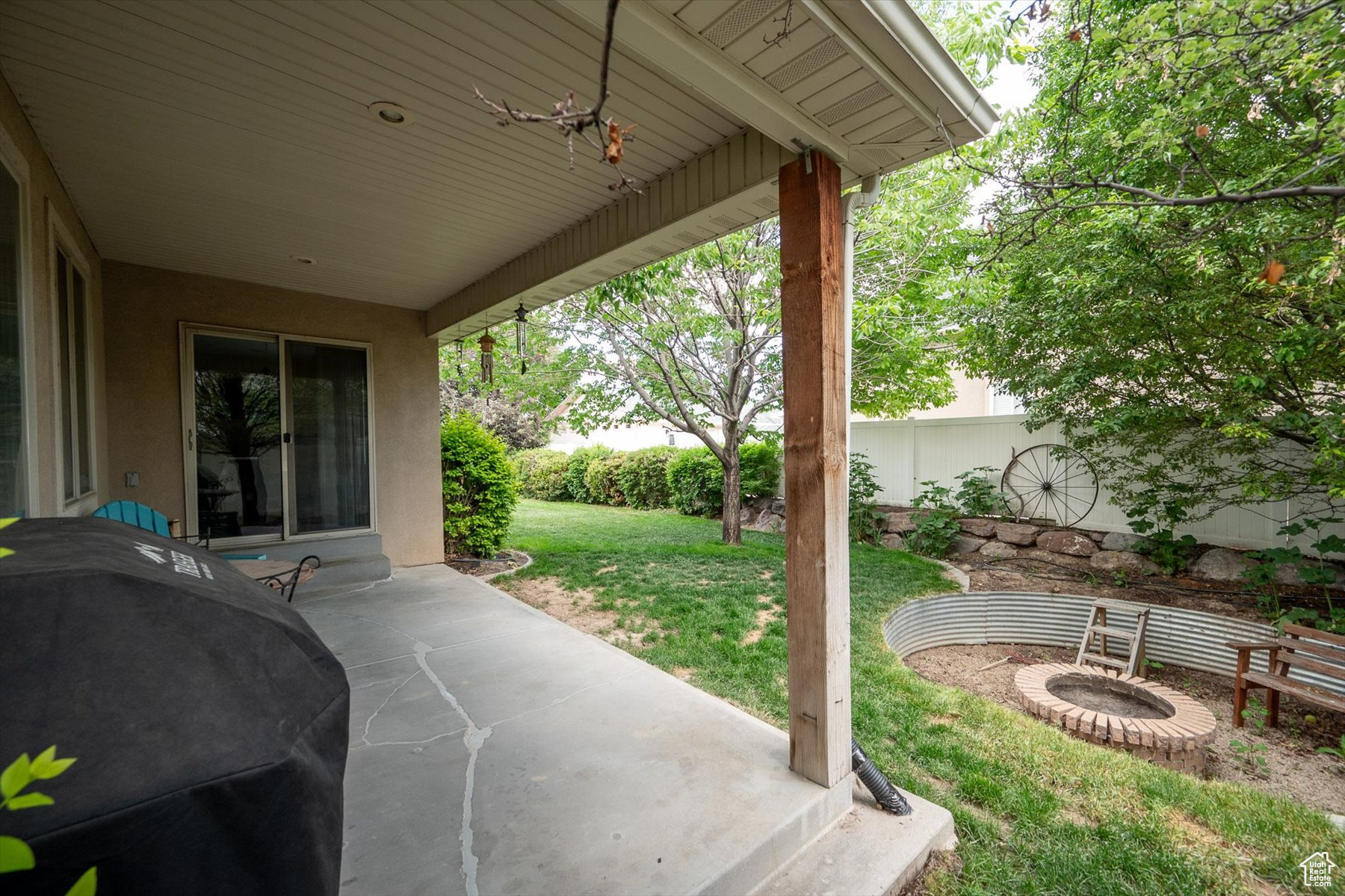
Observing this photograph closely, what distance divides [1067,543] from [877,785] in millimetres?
5394

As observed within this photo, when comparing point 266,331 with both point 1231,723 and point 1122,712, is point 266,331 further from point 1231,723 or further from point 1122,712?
point 1231,723

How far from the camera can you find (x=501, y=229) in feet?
12.0

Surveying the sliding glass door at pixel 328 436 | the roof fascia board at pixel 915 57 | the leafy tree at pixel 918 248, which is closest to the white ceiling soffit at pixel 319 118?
the roof fascia board at pixel 915 57

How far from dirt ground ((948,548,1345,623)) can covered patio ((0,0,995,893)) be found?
446 cm

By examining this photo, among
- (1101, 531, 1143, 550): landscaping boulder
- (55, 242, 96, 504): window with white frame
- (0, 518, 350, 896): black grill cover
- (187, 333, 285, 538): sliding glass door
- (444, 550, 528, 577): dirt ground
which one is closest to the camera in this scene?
(0, 518, 350, 896): black grill cover

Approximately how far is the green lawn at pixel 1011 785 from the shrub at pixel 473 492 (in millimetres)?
2166

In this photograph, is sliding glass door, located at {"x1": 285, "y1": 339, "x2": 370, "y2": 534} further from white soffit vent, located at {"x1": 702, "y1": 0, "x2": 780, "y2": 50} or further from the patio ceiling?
white soffit vent, located at {"x1": 702, "y1": 0, "x2": 780, "y2": 50}

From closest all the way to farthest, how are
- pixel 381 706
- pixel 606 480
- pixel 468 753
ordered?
pixel 468 753, pixel 381 706, pixel 606 480

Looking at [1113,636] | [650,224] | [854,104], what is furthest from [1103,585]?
[854,104]

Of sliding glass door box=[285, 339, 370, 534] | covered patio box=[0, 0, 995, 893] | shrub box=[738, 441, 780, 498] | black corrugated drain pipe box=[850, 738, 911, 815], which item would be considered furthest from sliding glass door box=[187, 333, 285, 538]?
shrub box=[738, 441, 780, 498]

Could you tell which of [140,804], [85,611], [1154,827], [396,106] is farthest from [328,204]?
[1154,827]

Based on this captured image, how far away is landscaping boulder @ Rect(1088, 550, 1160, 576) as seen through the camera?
559 cm

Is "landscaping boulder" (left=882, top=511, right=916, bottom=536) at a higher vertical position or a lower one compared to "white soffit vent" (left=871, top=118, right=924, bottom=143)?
lower

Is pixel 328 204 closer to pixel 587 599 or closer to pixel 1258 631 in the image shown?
pixel 587 599
